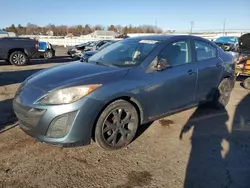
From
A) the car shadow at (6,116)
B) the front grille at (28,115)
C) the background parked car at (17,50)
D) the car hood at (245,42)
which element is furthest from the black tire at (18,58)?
A: the front grille at (28,115)

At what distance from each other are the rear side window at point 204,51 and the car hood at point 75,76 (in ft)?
5.69

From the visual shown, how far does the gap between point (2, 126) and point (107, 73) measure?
2246mm

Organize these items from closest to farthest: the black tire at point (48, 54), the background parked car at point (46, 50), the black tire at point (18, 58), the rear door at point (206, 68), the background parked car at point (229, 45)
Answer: the rear door at point (206, 68)
the background parked car at point (229, 45)
the black tire at point (18, 58)
the background parked car at point (46, 50)
the black tire at point (48, 54)

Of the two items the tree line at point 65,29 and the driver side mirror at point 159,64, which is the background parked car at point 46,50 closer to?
the driver side mirror at point 159,64

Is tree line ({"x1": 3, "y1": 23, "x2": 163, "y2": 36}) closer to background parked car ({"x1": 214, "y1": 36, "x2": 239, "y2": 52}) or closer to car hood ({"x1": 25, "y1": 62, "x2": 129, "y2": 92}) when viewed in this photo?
background parked car ({"x1": 214, "y1": 36, "x2": 239, "y2": 52})

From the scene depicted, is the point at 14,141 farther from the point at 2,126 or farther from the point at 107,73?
the point at 107,73

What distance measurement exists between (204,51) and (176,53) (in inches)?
35.3

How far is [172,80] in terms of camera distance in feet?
13.4

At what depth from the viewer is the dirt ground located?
113 inches

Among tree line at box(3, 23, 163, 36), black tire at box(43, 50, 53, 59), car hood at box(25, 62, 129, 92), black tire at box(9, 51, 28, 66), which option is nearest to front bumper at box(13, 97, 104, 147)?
car hood at box(25, 62, 129, 92)

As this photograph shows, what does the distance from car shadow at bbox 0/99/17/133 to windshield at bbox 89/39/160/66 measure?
1.86 m

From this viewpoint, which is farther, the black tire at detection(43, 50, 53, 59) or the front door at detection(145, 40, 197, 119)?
the black tire at detection(43, 50, 53, 59)

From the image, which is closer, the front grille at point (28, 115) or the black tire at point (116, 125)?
the front grille at point (28, 115)

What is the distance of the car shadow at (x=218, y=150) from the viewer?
9.67 ft
